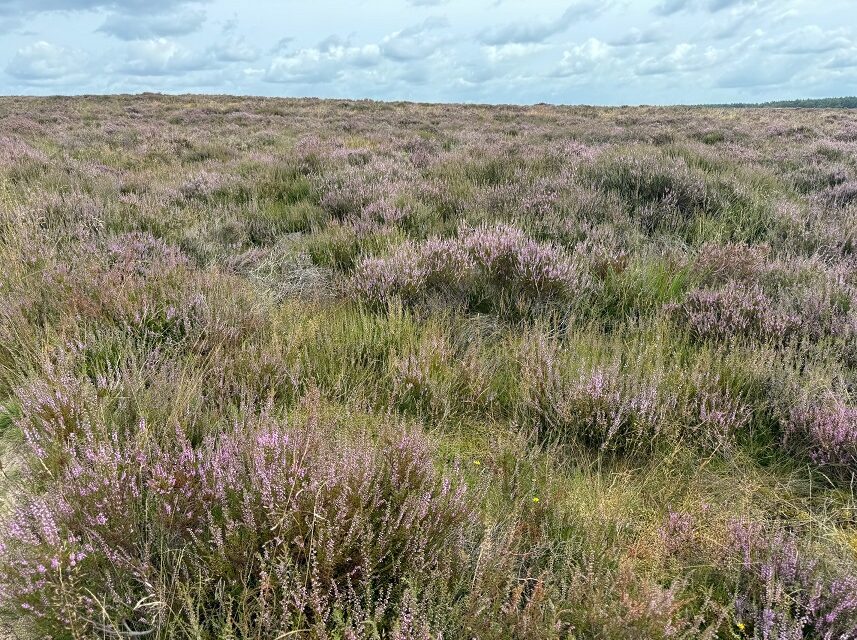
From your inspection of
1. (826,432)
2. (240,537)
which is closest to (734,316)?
(826,432)

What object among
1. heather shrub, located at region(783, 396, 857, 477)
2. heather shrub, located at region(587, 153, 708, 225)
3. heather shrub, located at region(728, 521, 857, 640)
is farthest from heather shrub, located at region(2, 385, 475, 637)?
heather shrub, located at region(587, 153, 708, 225)

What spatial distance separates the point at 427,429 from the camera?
7.98 feet

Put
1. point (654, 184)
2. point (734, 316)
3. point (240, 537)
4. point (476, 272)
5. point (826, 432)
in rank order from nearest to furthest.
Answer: point (240, 537), point (826, 432), point (734, 316), point (476, 272), point (654, 184)

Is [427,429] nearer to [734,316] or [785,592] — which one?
[785,592]

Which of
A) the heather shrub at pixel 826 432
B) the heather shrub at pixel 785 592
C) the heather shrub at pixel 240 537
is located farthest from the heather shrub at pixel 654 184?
the heather shrub at pixel 240 537

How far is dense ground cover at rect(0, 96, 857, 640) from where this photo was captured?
1.43 m

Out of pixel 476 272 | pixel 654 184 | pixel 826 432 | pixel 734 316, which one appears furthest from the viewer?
pixel 654 184

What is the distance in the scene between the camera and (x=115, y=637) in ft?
4.46

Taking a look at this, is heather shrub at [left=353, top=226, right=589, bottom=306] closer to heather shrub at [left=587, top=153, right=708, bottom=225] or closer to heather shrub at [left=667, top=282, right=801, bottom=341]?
heather shrub at [left=667, top=282, right=801, bottom=341]

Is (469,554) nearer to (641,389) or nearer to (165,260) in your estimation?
(641,389)

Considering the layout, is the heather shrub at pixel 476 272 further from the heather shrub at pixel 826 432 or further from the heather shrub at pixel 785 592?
the heather shrub at pixel 785 592

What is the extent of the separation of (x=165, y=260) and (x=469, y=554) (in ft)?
11.3

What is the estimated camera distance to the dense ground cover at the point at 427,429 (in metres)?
1.43

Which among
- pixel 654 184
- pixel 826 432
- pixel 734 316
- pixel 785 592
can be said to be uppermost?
pixel 654 184
